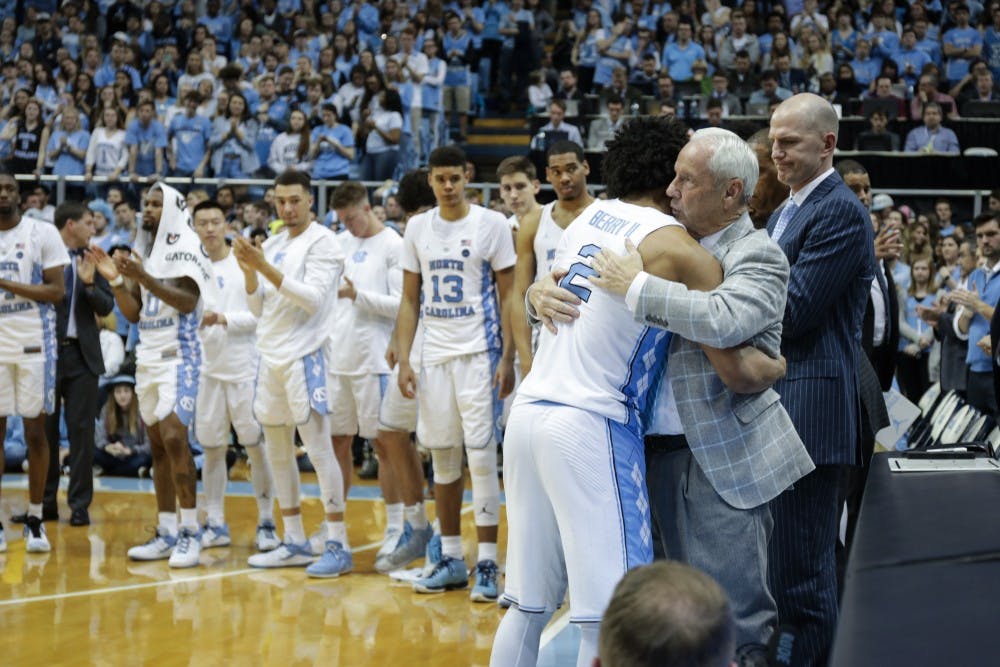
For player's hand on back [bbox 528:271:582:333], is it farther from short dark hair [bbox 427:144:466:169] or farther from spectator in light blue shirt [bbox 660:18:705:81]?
spectator in light blue shirt [bbox 660:18:705:81]

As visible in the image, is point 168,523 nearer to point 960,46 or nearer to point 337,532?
point 337,532

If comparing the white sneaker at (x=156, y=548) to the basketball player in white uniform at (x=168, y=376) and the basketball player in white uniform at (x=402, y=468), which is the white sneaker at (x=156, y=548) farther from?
the basketball player in white uniform at (x=402, y=468)

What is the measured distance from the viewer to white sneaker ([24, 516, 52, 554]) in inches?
293

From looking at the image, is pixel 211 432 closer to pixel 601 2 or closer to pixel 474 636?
pixel 474 636

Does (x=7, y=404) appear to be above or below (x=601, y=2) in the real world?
below

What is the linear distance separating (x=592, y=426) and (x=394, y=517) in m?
4.27

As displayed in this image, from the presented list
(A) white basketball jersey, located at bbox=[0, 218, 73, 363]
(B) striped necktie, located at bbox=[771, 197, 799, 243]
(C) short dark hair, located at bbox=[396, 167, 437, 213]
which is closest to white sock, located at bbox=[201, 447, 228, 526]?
(A) white basketball jersey, located at bbox=[0, 218, 73, 363]

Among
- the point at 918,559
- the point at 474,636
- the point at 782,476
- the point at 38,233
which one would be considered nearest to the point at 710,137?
the point at 782,476

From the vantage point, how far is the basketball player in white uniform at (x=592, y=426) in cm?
330

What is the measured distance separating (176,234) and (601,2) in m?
12.3

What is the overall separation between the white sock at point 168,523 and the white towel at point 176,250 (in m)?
1.33

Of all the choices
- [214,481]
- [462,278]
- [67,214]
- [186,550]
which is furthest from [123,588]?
[67,214]

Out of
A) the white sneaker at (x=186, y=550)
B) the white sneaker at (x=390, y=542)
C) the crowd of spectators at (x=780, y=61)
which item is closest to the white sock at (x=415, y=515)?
the white sneaker at (x=390, y=542)

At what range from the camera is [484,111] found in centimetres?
1766
